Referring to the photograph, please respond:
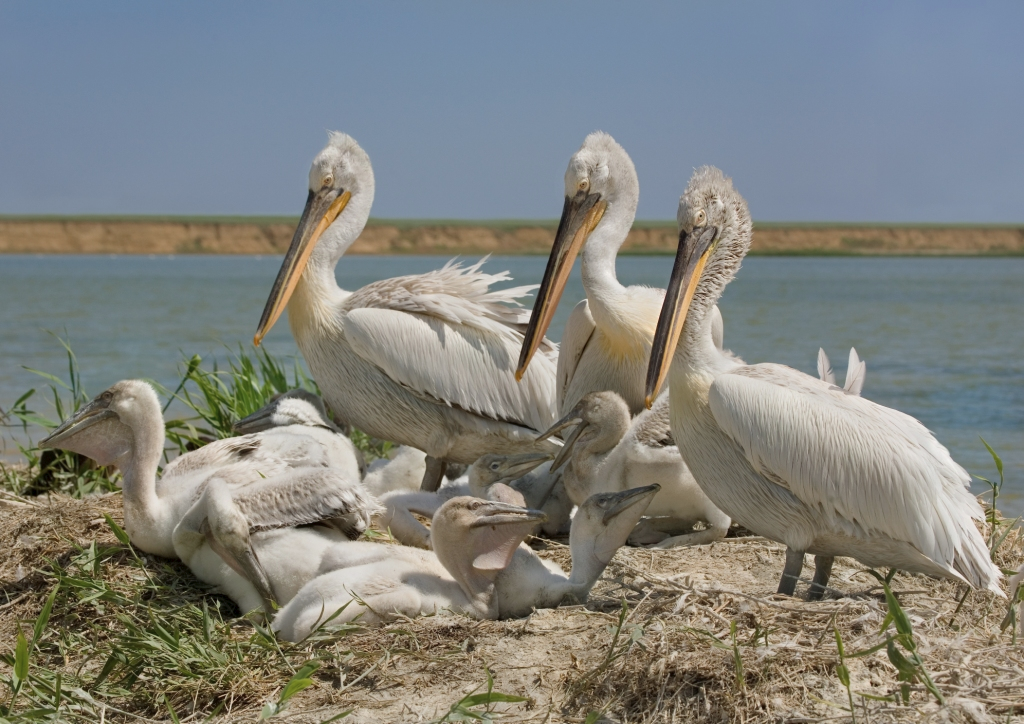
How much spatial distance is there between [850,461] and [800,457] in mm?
154

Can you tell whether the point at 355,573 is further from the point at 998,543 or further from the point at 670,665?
the point at 998,543

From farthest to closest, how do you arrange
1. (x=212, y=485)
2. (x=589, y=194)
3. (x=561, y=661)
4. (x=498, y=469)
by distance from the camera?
(x=589, y=194) < (x=498, y=469) < (x=212, y=485) < (x=561, y=661)

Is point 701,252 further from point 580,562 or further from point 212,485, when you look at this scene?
point 212,485

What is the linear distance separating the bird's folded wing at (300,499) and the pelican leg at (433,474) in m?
1.37

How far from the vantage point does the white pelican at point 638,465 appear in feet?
13.9

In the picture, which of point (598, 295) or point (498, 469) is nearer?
point (498, 469)

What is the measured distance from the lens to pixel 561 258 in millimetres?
4820

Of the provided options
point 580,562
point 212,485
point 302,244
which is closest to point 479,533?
point 580,562

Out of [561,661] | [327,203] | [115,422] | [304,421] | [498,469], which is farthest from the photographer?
[327,203]

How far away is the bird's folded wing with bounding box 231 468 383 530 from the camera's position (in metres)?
3.67

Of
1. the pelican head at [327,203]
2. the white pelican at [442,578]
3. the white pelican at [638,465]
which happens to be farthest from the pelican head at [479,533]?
the pelican head at [327,203]

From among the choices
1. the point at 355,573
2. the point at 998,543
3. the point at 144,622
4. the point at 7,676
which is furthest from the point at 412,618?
the point at 998,543

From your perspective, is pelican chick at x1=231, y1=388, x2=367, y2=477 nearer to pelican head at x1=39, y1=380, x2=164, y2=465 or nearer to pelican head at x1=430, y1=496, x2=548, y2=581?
pelican head at x1=39, y1=380, x2=164, y2=465

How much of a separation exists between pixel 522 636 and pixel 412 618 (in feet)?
1.27
